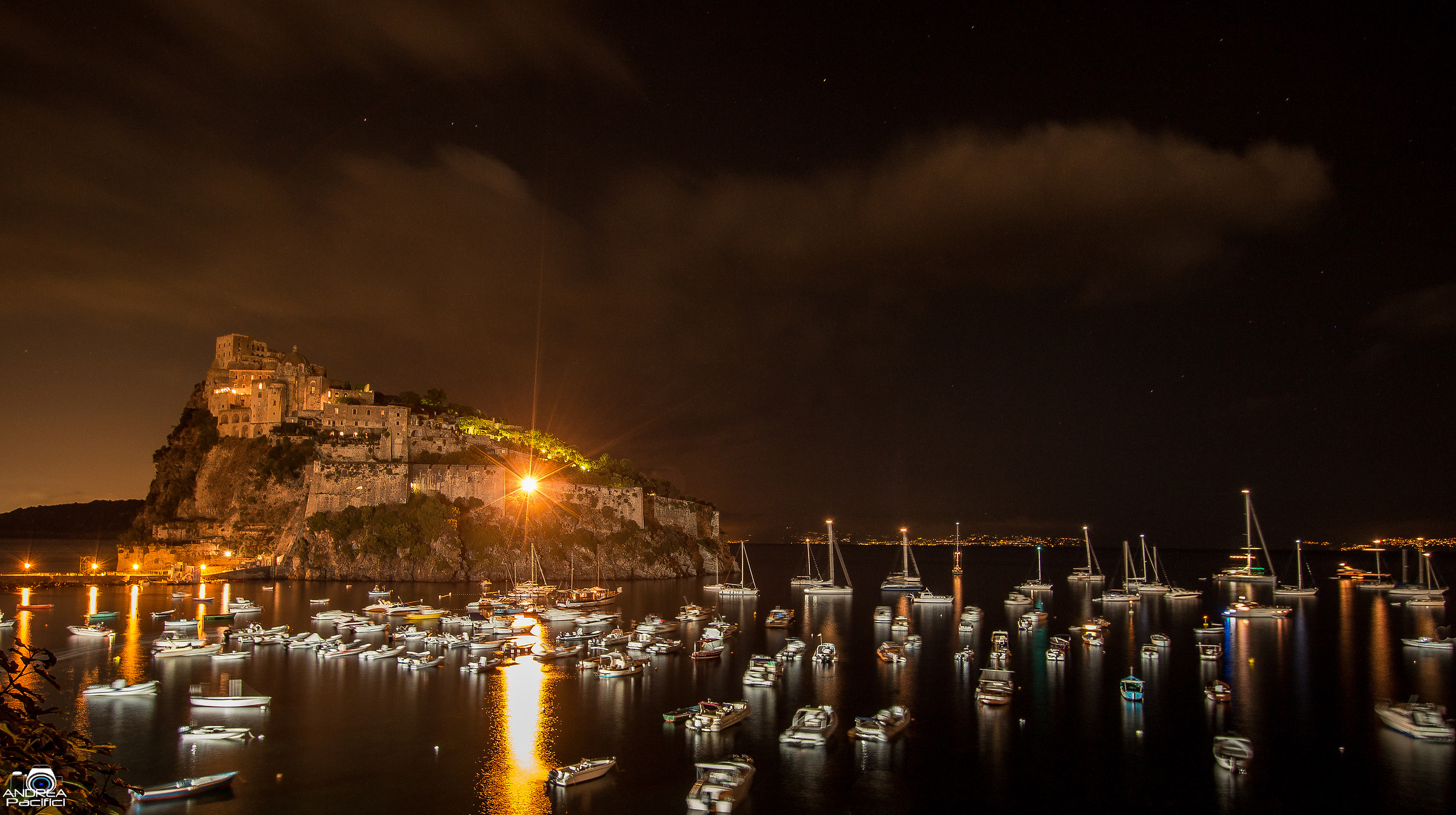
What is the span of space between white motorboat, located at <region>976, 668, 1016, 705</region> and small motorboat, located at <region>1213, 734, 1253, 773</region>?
671 centimetres

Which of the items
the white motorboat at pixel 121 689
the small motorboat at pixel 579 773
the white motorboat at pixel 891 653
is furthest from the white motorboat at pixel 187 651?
the white motorboat at pixel 891 653

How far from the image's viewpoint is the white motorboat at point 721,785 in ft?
56.5

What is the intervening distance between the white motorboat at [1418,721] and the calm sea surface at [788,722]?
1.44ft

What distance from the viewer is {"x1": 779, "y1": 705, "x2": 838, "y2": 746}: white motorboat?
865 inches

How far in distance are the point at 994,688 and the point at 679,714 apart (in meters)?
11.6

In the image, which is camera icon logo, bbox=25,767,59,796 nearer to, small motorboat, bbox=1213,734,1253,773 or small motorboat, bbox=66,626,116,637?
small motorboat, bbox=1213,734,1253,773

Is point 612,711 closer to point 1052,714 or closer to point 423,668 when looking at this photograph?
point 423,668

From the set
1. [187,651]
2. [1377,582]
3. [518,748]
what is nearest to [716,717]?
[518,748]

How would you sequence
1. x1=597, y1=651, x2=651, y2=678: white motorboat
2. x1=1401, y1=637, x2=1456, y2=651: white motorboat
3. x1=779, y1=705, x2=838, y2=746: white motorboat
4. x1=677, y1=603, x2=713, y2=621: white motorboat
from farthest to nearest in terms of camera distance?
1. x1=677, y1=603, x2=713, y2=621: white motorboat
2. x1=1401, y1=637, x2=1456, y2=651: white motorboat
3. x1=597, y1=651, x2=651, y2=678: white motorboat
4. x1=779, y1=705, x2=838, y2=746: white motorboat

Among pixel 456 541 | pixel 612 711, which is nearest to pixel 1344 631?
pixel 612 711

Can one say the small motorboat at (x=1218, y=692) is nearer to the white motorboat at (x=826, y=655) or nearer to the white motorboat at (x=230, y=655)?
the white motorboat at (x=826, y=655)

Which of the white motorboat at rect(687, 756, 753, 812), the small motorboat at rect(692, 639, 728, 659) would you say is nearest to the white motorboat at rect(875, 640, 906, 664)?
the small motorboat at rect(692, 639, 728, 659)

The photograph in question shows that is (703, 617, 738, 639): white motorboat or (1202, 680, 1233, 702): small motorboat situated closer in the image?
(1202, 680, 1233, 702): small motorboat

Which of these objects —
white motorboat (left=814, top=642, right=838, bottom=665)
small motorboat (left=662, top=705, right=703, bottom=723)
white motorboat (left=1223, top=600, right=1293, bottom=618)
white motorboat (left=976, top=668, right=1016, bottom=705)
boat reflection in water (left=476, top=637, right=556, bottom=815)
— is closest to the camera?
boat reflection in water (left=476, top=637, right=556, bottom=815)
